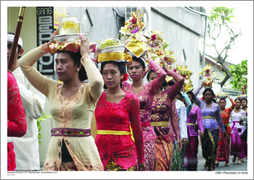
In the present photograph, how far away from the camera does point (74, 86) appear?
3951 mm

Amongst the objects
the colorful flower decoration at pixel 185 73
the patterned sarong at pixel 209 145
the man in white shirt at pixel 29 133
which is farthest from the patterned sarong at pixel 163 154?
the patterned sarong at pixel 209 145

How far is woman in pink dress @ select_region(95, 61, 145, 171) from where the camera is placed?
A: 4.68 meters

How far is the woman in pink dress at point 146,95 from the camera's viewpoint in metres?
5.89

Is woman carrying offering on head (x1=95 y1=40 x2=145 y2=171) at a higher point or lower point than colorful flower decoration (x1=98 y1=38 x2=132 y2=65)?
lower

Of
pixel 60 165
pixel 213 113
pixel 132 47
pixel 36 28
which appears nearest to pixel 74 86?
pixel 60 165

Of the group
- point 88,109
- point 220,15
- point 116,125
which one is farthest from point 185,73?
point 220,15

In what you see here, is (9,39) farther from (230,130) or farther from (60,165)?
(230,130)

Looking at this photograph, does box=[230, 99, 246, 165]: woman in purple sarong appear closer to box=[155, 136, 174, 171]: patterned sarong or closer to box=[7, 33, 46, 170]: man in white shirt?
box=[155, 136, 174, 171]: patterned sarong

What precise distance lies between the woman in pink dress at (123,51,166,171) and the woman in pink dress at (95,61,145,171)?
994mm

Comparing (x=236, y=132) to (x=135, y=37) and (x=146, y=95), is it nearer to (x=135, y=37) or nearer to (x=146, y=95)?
(x=146, y=95)

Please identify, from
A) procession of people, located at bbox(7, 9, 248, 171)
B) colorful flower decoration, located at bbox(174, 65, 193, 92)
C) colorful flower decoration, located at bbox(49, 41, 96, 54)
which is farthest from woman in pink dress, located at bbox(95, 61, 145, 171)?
colorful flower decoration, located at bbox(174, 65, 193, 92)

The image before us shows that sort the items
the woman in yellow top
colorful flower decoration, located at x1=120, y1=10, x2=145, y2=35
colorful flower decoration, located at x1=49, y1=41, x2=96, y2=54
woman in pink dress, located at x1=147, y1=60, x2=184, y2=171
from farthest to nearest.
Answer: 1. woman in pink dress, located at x1=147, y1=60, x2=184, y2=171
2. colorful flower decoration, located at x1=120, y1=10, x2=145, y2=35
3. colorful flower decoration, located at x1=49, y1=41, x2=96, y2=54
4. the woman in yellow top

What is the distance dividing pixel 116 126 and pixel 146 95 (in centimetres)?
138

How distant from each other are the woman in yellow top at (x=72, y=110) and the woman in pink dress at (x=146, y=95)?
208 cm
